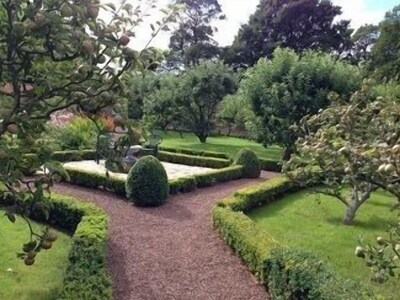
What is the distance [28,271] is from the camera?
6.39 meters

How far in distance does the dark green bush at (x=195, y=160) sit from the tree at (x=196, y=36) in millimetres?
28136

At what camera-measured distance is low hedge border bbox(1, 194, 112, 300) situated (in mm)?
5059

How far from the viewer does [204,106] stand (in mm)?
23297

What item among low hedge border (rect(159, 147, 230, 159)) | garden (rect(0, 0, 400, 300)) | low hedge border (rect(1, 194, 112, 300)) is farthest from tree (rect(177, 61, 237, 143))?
low hedge border (rect(1, 194, 112, 300))

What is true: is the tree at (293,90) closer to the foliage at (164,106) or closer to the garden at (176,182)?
the garden at (176,182)

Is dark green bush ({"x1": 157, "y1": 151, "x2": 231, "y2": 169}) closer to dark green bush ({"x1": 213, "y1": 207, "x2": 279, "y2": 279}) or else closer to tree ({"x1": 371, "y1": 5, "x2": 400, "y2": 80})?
dark green bush ({"x1": 213, "y1": 207, "x2": 279, "y2": 279})

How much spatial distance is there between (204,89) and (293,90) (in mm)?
7413

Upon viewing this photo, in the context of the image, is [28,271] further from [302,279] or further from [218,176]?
[218,176]

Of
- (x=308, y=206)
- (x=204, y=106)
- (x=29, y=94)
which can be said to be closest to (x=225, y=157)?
(x=204, y=106)

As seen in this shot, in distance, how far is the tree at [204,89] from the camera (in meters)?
22.6

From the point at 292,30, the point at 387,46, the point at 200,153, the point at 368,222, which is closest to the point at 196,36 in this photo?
the point at 292,30

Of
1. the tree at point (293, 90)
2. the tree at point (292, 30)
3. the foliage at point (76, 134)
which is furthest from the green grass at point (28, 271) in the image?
the tree at point (292, 30)

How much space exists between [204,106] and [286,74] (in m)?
7.48

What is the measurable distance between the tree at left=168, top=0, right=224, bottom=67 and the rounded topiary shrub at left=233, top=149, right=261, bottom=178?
30.5 m
